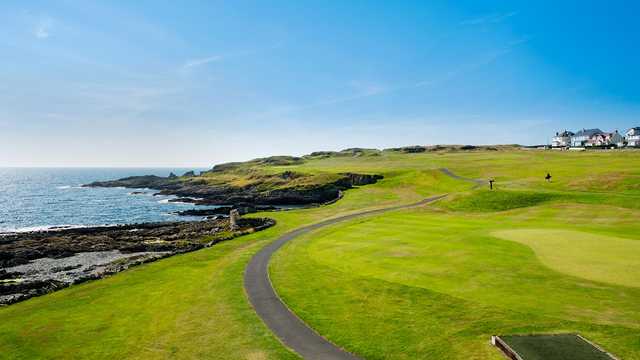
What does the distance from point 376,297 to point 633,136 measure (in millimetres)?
206471

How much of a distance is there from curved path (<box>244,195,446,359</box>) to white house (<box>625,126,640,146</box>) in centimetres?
19984

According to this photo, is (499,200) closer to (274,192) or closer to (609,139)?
(274,192)

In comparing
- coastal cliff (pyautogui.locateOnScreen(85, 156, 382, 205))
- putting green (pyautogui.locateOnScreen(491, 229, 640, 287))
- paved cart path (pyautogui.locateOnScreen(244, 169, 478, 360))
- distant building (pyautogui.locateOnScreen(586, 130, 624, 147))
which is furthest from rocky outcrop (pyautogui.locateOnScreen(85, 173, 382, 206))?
distant building (pyautogui.locateOnScreen(586, 130, 624, 147))

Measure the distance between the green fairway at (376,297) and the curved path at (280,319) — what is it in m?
0.53

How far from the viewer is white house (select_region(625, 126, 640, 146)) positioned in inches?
6993

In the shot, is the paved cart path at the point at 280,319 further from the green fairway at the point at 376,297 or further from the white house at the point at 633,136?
the white house at the point at 633,136

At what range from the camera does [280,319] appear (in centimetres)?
2238

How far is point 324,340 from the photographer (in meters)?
19.7

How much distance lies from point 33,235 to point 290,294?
6030 cm

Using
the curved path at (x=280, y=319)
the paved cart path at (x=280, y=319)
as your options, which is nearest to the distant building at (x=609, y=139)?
the paved cart path at (x=280, y=319)

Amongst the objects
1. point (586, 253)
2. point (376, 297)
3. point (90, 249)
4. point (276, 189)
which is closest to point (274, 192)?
point (276, 189)

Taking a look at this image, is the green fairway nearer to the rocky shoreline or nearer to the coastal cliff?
the rocky shoreline

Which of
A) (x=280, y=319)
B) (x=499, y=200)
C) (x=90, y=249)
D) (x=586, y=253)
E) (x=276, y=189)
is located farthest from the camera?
(x=276, y=189)

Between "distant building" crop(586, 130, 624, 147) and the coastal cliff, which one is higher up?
"distant building" crop(586, 130, 624, 147)
